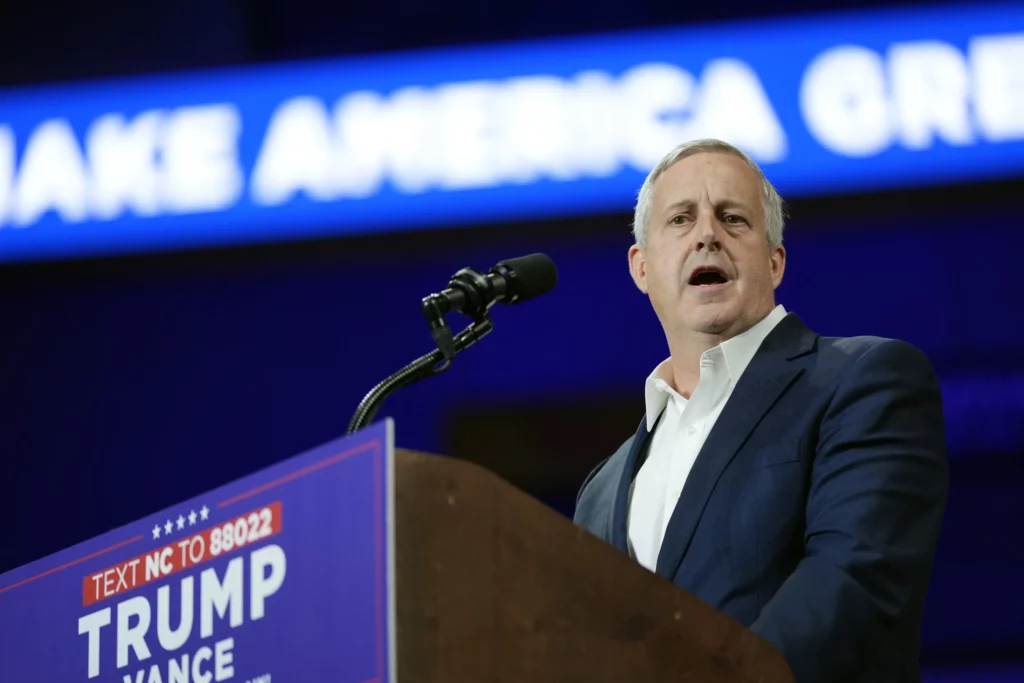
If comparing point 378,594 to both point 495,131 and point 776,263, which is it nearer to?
point 776,263

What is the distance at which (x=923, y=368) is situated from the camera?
5.53 ft

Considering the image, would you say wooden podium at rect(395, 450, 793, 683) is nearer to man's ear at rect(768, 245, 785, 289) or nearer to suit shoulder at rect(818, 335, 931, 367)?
suit shoulder at rect(818, 335, 931, 367)

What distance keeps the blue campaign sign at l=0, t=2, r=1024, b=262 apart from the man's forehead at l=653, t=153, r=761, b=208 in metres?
2.29

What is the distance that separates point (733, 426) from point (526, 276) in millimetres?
314

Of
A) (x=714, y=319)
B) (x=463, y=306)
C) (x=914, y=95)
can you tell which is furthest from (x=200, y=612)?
(x=914, y=95)

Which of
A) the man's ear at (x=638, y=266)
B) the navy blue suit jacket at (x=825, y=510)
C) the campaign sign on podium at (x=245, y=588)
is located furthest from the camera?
the man's ear at (x=638, y=266)

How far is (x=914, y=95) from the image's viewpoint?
172 inches

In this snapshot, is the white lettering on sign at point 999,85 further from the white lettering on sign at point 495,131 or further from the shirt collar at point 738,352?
the shirt collar at point 738,352

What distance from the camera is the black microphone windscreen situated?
1579 mm

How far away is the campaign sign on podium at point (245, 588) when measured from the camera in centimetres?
109

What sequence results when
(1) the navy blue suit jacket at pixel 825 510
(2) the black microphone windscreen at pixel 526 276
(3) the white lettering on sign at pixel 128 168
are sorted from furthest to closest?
(3) the white lettering on sign at pixel 128 168, (2) the black microphone windscreen at pixel 526 276, (1) the navy blue suit jacket at pixel 825 510

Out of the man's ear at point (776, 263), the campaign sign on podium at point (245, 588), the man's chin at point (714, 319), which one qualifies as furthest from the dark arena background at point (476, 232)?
the campaign sign on podium at point (245, 588)

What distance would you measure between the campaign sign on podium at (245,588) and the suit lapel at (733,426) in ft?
1.86

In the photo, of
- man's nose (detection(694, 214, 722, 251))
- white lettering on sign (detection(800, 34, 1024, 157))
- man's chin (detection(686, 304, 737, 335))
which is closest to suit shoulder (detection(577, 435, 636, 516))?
man's chin (detection(686, 304, 737, 335))
